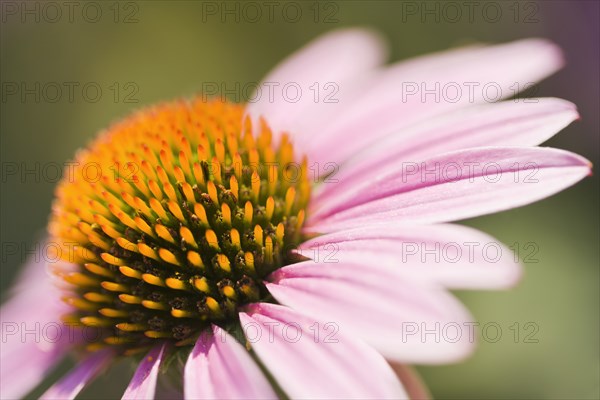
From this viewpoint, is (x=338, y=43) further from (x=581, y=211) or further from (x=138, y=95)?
(x=138, y=95)

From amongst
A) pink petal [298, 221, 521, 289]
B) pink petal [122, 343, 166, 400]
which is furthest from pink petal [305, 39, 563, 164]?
pink petal [122, 343, 166, 400]

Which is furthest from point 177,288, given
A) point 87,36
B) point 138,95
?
point 87,36

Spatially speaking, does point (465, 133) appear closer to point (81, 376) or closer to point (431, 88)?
point (431, 88)

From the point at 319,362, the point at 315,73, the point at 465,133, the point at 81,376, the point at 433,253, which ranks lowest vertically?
the point at 81,376

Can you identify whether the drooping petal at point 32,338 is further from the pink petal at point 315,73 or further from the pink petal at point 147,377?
the pink petal at point 315,73

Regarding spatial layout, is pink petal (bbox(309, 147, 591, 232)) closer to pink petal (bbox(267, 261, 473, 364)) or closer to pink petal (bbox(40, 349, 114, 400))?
pink petal (bbox(267, 261, 473, 364))

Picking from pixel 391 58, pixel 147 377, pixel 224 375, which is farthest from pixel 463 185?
pixel 391 58
